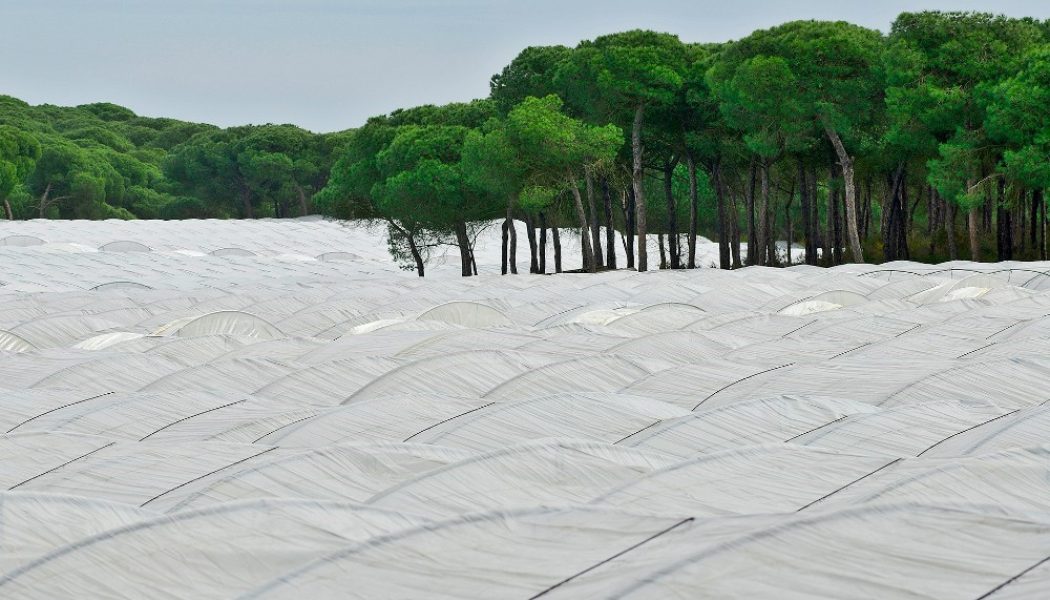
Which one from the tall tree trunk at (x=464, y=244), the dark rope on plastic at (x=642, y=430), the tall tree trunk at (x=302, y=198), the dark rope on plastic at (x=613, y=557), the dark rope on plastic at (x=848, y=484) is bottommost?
the dark rope on plastic at (x=642, y=430)

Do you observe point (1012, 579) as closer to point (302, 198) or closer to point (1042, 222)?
point (1042, 222)

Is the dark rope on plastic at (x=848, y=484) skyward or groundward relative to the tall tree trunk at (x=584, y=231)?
groundward

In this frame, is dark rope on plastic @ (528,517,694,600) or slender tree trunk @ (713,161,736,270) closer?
dark rope on plastic @ (528,517,694,600)

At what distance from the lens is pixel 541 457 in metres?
13.5

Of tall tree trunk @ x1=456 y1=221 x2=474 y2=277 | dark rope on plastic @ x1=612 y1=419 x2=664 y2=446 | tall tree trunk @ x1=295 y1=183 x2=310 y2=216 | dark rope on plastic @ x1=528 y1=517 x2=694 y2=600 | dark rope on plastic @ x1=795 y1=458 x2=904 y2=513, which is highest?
tall tree trunk @ x1=295 y1=183 x2=310 y2=216

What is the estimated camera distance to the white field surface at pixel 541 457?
27.8 ft

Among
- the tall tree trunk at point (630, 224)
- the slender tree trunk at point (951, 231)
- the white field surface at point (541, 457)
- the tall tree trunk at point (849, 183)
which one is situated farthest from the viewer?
the tall tree trunk at point (630, 224)

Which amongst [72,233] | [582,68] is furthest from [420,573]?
[72,233]

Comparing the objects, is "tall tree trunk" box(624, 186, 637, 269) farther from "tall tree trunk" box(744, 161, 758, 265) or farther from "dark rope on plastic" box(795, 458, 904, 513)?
"dark rope on plastic" box(795, 458, 904, 513)

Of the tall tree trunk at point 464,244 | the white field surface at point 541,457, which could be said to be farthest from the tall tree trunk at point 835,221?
the white field surface at point 541,457

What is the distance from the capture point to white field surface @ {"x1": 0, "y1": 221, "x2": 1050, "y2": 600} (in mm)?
8484

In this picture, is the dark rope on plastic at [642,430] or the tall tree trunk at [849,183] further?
the tall tree trunk at [849,183]

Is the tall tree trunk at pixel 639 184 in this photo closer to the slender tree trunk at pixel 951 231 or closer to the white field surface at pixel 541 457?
the slender tree trunk at pixel 951 231

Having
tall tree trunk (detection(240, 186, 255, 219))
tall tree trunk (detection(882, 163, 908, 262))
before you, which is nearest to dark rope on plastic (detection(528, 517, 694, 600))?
tall tree trunk (detection(882, 163, 908, 262))
